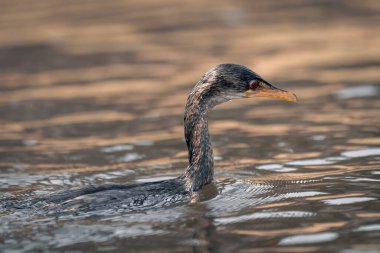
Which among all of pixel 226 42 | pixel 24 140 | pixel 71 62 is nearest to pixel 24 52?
pixel 71 62

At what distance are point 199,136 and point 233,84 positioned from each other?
0.65 metres

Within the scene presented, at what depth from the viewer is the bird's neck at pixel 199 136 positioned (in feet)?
30.0

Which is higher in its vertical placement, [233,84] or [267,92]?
[233,84]

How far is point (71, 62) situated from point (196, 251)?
10.3m

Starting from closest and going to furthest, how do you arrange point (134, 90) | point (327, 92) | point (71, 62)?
1. point (327, 92)
2. point (134, 90)
3. point (71, 62)

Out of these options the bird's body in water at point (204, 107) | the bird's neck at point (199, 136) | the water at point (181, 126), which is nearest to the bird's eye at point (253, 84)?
the bird's body in water at point (204, 107)

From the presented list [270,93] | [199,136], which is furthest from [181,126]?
[270,93]

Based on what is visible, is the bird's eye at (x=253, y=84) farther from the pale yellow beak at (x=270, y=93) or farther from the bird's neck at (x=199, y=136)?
the bird's neck at (x=199, y=136)

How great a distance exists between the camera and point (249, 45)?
1720cm

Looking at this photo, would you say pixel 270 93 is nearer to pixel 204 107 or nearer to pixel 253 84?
pixel 253 84

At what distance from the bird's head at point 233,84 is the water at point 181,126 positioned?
91 cm

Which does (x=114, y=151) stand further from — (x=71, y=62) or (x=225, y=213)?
(x=71, y=62)

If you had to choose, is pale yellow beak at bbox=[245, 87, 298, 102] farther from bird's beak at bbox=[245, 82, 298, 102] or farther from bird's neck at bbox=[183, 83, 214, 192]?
bird's neck at bbox=[183, 83, 214, 192]

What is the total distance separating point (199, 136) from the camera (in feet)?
30.3
